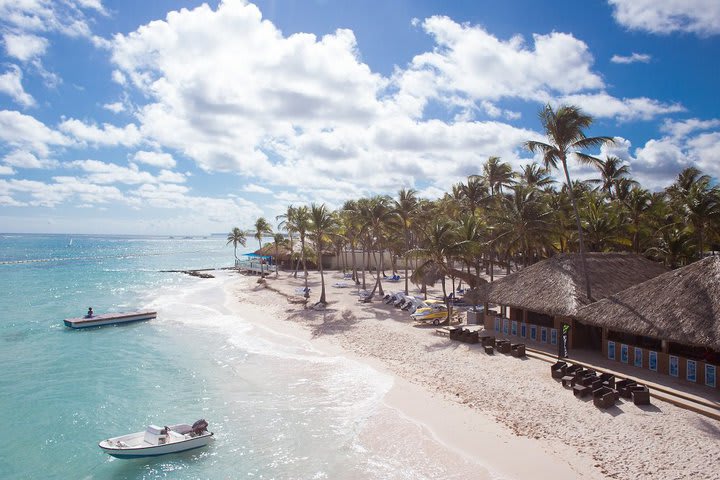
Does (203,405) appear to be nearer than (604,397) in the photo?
No

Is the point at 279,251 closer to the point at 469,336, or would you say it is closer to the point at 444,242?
the point at 444,242

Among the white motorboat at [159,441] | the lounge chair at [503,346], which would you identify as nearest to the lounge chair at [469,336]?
the lounge chair at [503,346]

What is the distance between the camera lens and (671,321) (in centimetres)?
1274

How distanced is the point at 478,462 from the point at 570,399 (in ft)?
12.5

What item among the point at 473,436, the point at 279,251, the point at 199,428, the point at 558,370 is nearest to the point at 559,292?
the point at 558,370

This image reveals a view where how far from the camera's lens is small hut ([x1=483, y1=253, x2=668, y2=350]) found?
1642 cm

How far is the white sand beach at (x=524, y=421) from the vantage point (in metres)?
9.40

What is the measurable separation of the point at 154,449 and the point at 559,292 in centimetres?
1427

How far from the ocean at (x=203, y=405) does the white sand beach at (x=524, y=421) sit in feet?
2.66

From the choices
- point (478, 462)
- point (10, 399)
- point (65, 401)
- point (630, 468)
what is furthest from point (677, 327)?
point (10, 399)

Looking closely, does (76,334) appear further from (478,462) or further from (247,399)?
(478,462)

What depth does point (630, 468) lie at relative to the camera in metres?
9.12

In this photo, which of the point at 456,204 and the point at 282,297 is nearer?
the point at 282,297

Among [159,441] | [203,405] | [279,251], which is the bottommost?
[203,405]
